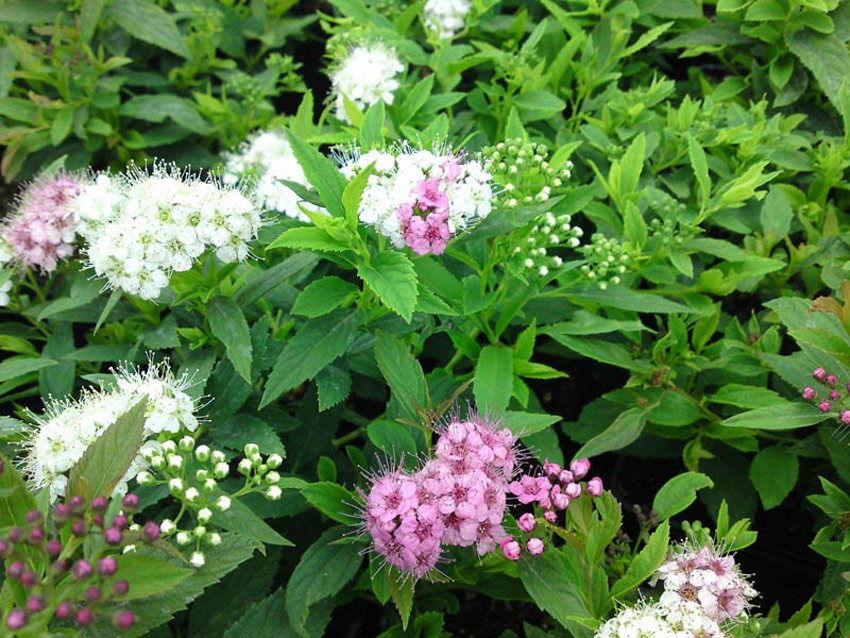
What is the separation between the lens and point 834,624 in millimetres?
1584

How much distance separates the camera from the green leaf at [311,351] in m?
1.66

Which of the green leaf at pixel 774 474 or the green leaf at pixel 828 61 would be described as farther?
the green leaf at pixel 828 61

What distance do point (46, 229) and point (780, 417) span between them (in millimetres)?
2124

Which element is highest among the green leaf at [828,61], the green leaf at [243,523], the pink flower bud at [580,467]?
the green leaf at [828,61]

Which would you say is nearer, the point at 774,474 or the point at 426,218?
the point at 426,218

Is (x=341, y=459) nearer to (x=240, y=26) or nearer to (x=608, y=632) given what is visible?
(x=608, y=632)

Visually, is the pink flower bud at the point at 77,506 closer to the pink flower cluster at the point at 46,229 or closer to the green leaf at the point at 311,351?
the green leaf at the point at 311,351

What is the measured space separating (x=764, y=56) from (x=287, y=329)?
2113 millimetres

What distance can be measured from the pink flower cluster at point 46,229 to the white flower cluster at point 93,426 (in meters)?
0.60

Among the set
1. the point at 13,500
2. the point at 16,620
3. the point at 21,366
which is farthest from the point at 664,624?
the point at 21,366

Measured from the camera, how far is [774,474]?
2.03m

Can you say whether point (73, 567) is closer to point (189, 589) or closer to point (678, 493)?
point (189, 589)

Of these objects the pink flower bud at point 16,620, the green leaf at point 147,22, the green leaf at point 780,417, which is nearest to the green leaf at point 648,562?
the green leaf at point 780,417

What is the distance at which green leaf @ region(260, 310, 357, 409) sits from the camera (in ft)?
5.46
